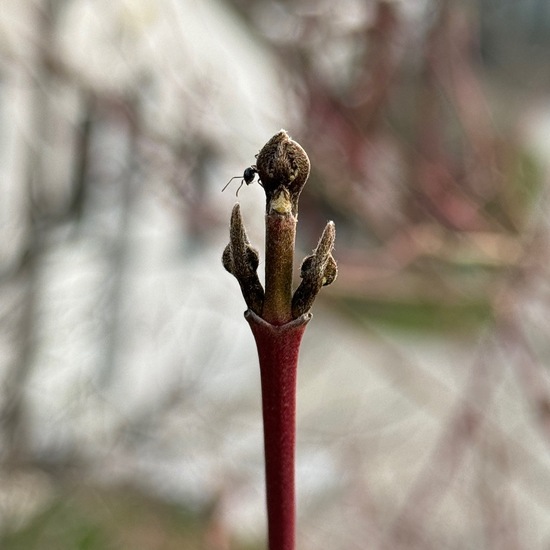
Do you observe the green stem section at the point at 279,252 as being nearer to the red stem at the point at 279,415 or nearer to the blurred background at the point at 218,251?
the red stem at the point at 279,415

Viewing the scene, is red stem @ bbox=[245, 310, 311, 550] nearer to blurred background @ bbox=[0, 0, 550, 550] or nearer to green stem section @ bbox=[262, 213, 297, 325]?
green stem section @ bbox=[262, 213, 297, 325]

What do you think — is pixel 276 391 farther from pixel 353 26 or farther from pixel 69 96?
pixel 69 96

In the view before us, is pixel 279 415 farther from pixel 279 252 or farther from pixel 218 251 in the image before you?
pixel 218 251

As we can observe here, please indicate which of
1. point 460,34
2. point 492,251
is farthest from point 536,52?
point 492,251

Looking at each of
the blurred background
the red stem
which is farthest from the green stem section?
the blurred background

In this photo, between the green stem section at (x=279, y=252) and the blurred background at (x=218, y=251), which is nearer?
the green stem section at (x=279, y=252)

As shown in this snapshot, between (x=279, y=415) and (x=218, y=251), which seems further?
(x=218, y=251)

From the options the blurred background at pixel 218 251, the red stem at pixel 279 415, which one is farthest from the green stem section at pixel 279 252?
the blurred background at pixel 218 251

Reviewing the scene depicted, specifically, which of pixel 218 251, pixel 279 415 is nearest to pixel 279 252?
pixel 279 415
